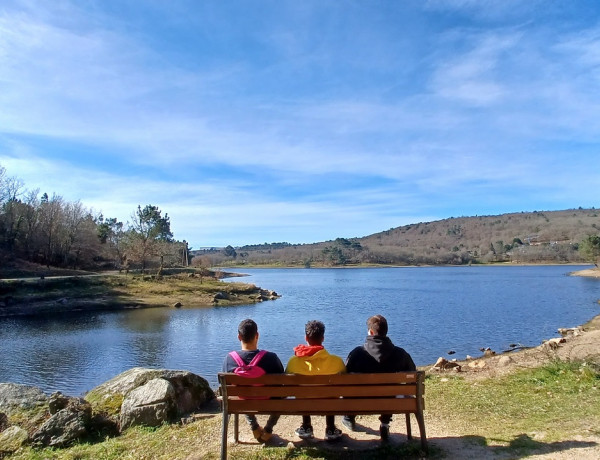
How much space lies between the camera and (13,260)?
61219 millimetres

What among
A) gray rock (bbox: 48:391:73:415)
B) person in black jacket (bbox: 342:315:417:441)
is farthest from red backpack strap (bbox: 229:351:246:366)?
gray rock (bbox: 48:391:73:415)

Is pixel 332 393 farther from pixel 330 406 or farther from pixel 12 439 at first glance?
pixel 12 439

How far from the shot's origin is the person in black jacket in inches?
222

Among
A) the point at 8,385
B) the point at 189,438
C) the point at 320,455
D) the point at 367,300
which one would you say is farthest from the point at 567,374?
the point at 367,300

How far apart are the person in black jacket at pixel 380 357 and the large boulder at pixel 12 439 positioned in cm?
502

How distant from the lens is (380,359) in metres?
5.64

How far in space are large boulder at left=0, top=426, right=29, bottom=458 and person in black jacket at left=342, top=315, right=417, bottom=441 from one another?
5016 millimetres

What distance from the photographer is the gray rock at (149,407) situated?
748 cm

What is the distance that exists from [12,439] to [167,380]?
2602 millimetres

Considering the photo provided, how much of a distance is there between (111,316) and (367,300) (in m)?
25.9

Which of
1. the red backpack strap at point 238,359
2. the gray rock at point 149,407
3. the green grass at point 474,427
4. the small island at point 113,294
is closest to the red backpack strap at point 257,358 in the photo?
the red backpack strap at point 238,359

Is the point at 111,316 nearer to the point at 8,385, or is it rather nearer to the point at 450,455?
the point at 8,385

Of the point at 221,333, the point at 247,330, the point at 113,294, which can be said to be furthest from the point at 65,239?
the point at 247,330

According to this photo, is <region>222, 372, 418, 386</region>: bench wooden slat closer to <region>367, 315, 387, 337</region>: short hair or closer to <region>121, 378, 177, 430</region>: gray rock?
<region>367, 315, 387, 337</region>: short hair
